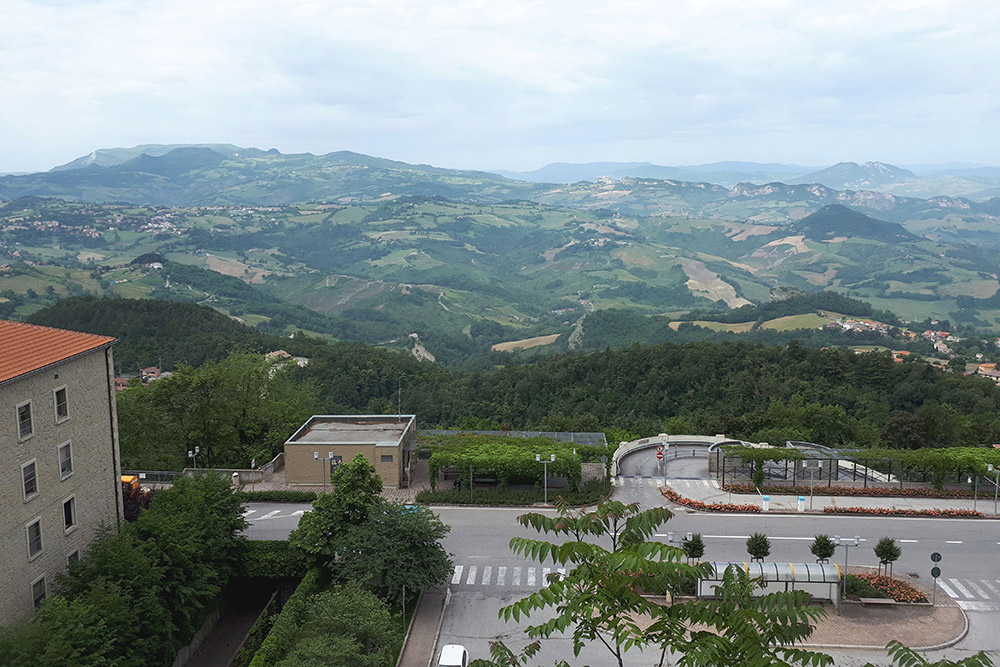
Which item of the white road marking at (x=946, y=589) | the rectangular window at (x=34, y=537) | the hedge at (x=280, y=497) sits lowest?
the white road marking at (x=946, y=589)

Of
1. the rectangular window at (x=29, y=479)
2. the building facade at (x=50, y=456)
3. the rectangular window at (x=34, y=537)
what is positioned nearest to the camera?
the building facade at (x=50, y=456)

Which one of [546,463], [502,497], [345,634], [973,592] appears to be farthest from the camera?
[502,497]

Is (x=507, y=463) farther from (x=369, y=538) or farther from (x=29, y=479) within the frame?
(x=29, y=479)

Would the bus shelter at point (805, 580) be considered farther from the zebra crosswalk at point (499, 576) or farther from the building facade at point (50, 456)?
the building facade at point (50, 456)

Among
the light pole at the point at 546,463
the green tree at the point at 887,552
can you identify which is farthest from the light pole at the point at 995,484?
the light pole at the point at 546,463

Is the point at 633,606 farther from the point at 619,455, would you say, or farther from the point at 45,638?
the point at 619,455

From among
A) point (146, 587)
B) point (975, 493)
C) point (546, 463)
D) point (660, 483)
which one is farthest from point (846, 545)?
point (146, 587)
